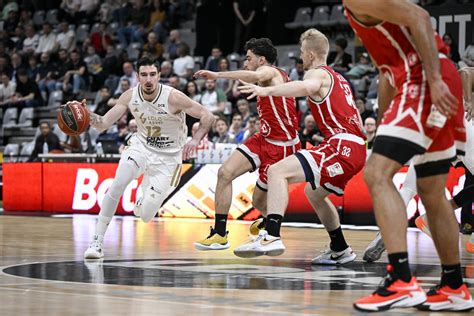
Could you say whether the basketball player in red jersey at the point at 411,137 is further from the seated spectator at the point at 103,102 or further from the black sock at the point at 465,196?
the seated spectator at the point at 103,102

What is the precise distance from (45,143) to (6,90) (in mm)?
4829

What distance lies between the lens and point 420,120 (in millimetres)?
6246

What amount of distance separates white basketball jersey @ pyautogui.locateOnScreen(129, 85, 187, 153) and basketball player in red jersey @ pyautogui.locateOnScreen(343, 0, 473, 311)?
4.50 metres

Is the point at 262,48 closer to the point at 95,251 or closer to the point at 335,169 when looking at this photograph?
the point at 335,169

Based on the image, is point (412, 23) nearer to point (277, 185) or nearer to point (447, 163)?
point (447, 163)

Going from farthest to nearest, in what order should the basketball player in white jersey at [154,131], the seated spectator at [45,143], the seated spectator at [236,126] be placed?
1. the seated spectator at [45,143]
2. the seated spectator at [236,126]
3. the basketball player in white jersey at [154,131]

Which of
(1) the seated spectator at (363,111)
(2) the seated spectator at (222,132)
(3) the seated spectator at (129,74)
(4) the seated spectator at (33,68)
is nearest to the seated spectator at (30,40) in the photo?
(4) the seated spectator at (33,68)

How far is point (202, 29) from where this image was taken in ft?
80.0

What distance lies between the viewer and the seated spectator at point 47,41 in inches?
1041

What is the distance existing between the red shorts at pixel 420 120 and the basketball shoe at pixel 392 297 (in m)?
0.73

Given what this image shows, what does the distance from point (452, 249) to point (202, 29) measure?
18277 millimetres

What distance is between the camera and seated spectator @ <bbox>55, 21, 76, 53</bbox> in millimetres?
26312

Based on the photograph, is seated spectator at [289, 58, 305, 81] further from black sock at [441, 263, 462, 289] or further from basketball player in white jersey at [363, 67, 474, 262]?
black sock at [441, 263, 462, 289]

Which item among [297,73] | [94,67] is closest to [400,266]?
[297,73]
